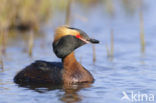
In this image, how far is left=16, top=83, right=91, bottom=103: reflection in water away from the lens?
357 inches

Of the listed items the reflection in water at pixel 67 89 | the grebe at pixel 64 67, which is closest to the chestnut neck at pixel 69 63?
the grebe at pixel 64 67

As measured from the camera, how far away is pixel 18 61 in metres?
13.2

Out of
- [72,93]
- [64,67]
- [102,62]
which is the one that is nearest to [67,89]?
[72,93]

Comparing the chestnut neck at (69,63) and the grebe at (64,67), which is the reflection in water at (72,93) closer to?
the grebe at (64,67)

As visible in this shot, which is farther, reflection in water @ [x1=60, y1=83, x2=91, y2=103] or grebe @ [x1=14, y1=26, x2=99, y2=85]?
grebe @ [x1=14, y1=26, x2=99, y2=85]

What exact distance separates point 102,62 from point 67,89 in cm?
350

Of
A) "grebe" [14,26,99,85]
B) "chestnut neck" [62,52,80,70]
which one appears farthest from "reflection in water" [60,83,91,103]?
"chestnut neck" [62,52,80,70]

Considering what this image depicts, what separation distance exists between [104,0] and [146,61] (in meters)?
12.1

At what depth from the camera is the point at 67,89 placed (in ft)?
32.5

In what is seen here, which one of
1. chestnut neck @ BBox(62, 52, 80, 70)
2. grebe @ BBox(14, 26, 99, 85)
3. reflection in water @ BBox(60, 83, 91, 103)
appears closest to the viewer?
reflection in water @ BBox(60, 83, 91, 103)

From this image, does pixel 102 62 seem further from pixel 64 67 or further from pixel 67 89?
pixel 67 89

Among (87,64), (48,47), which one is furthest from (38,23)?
(87,64)

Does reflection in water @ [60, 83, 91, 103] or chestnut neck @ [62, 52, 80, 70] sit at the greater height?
chestnut neck @ [62, 52, 80, 70]

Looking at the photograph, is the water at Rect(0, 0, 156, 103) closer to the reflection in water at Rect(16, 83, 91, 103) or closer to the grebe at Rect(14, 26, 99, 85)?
the reflection in water at Rect(16, 83, 91, 103)
